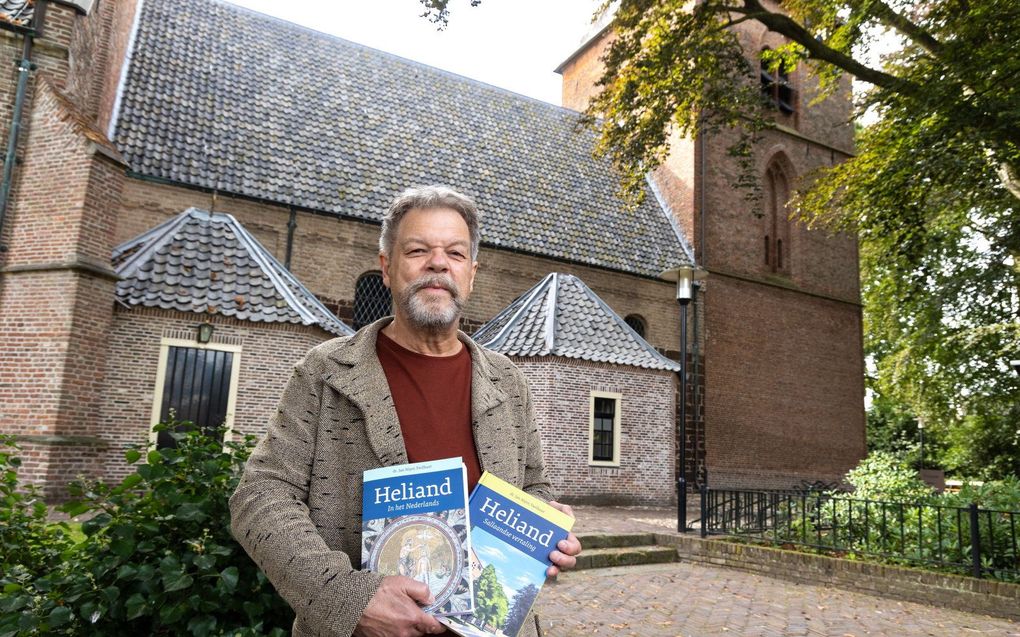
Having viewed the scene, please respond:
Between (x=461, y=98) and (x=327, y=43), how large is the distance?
14.7 ft

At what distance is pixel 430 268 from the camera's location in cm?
201

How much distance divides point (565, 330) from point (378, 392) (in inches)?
557

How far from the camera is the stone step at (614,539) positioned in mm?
10367

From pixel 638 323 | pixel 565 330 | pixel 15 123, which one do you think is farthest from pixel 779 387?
pixel 15 123

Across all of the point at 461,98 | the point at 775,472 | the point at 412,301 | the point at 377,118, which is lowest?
the point at 775,472

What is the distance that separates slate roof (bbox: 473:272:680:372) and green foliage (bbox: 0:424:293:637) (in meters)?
12.1

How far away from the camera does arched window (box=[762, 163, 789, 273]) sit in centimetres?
2236

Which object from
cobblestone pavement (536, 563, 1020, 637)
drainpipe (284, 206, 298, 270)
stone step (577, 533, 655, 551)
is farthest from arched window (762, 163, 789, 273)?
cobblestone pavement (536, 563, 1020, 637)

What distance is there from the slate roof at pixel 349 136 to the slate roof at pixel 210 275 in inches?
83.0

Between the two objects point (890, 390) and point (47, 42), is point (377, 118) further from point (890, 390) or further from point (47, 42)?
point (890, 390)

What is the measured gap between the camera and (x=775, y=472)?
20188 mm

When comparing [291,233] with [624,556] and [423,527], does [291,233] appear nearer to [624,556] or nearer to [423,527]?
[624,556]

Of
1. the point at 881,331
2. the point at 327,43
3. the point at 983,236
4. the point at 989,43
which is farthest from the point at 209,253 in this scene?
the point at 881,331

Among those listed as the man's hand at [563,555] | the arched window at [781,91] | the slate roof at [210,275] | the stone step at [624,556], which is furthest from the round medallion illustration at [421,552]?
the arched window at [781,91]
